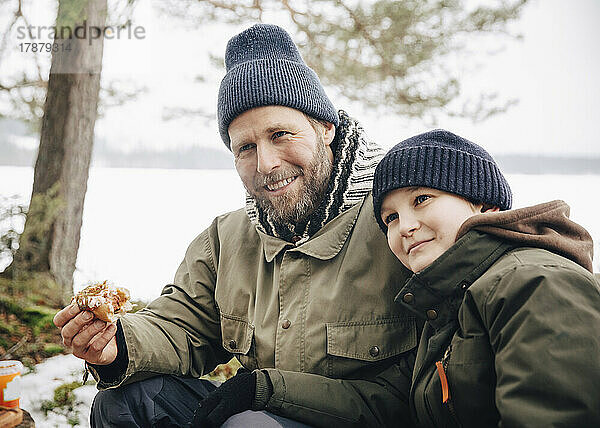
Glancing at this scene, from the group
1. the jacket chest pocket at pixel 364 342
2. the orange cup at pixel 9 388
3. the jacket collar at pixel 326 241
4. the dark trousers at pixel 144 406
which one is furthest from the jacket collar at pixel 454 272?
the orange cup at pixel 9 388

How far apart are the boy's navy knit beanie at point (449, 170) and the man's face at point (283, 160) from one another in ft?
1.31

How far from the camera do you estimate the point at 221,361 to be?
2262 mm

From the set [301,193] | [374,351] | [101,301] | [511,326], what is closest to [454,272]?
[511,326]

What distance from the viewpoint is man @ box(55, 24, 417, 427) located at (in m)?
1.71

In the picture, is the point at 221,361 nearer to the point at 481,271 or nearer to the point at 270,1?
the point at 481,271

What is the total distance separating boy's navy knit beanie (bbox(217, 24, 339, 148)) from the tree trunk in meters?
2.78

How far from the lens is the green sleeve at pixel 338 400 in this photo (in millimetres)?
1645

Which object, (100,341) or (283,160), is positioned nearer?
(100,341)

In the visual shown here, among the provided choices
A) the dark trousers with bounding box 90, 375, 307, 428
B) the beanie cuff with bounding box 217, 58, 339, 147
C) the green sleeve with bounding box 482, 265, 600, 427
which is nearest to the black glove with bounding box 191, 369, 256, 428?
the dark trousers with bounding box 90, 375, 307, 428

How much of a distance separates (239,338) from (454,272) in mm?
922

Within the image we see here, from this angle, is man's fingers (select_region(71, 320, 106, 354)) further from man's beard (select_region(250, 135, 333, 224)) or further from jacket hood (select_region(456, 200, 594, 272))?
jacket hood (select_region(456, 200, 594, 272))

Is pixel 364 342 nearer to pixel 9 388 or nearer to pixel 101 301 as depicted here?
pixel 101 301

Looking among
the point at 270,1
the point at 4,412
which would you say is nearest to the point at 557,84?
the point at 270,1

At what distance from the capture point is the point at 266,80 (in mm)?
1948
